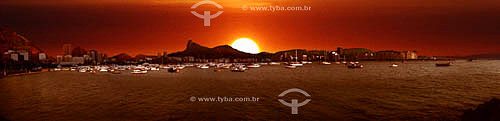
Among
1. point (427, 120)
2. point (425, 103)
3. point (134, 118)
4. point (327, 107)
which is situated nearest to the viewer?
point (427, 120)

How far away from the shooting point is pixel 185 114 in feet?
87.7

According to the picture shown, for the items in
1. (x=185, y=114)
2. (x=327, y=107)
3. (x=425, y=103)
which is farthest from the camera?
(x=425, y=103)

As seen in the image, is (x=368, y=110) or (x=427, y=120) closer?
(x=427, y=120)

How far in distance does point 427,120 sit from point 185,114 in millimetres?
20482

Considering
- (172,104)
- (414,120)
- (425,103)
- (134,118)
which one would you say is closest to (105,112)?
(134,118)

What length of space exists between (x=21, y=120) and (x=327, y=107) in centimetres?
2828

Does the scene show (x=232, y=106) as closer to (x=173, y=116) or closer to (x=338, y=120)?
(x=173, y=116)

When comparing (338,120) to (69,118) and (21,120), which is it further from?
(21,120)

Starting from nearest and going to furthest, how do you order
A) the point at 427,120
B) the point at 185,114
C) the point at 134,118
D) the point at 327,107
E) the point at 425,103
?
the point at 427,120 → the point at 134,118 → the point at 185,114 → the point at 327,107 → the point at 425,103

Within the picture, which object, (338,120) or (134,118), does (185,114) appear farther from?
(338,120)

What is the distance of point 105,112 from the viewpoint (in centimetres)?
2786

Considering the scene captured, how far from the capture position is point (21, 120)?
81.5 ft

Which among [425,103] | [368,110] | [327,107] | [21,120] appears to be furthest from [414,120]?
[21,120]

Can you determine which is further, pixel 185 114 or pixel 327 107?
pixel 327 107
